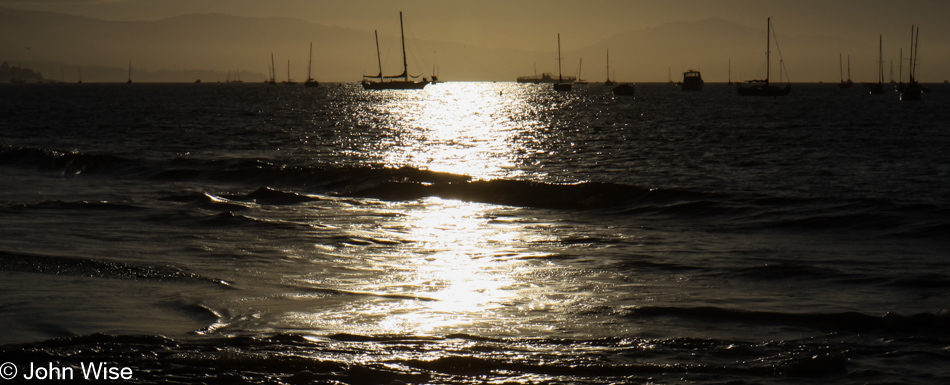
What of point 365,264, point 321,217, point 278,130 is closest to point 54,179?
point 321,217

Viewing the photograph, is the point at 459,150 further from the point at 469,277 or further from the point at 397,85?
the point at 397,85

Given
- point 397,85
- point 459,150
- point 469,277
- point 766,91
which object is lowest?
point 469,277

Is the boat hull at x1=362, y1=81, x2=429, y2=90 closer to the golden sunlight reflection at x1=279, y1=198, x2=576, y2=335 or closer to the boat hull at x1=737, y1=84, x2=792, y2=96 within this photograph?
the boat hull at x1=737, y1=84, x2=792, y2=96

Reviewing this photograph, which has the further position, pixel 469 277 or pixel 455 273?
pixel 455 273

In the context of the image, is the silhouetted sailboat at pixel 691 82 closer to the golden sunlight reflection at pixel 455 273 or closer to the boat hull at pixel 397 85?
Result: the boat hull at pixel 397 85

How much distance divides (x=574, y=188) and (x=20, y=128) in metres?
45.6

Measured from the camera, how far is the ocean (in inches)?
291

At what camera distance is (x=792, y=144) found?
44.2m

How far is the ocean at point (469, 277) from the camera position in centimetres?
738

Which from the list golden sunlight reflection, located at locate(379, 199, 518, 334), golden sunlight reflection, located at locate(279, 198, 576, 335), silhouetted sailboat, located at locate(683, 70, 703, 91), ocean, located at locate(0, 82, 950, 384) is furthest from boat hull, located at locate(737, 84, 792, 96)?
golden sunlight reflection, located at locate(279, 198, 576, 335)

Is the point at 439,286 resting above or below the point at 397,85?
below

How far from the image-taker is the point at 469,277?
11.6 metres

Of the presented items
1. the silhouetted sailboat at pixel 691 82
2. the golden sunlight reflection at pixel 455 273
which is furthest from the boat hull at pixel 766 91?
the golden sunlight reflection at pixel 455 273

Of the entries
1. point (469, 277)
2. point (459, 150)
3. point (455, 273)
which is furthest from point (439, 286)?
point (459, 150)
